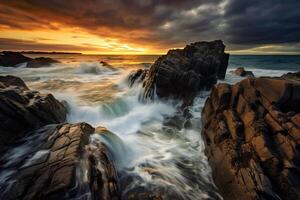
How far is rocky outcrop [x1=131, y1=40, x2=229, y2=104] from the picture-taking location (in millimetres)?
15633

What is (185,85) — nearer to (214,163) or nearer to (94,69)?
(214,163)

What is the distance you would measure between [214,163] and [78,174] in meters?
4.73

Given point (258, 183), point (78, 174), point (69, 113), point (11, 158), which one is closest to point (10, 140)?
point (11, 158)

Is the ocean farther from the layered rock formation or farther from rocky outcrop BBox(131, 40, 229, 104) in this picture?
rocky outcrop BBox(131, 40, 229, 104)

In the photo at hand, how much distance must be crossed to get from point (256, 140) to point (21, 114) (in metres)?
8.07

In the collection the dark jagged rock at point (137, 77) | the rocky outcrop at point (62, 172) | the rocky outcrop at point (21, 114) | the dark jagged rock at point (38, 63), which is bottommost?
the dark jagged rock at point (38, 63)

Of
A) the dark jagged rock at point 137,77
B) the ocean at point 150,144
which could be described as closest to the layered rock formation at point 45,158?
the ocean at point 150,144

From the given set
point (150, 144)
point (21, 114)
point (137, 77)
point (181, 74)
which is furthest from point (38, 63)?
point (150, 144)

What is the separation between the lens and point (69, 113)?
38.7 feet

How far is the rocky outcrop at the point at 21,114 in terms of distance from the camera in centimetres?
654

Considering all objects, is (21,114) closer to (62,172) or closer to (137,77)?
(62,172)

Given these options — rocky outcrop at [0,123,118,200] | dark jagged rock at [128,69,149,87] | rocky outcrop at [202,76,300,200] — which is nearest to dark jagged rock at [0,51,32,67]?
dark jagged rock at [128,69,149,87]

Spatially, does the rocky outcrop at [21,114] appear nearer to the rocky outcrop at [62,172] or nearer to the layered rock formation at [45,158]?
the layered rock formation at [45,158]

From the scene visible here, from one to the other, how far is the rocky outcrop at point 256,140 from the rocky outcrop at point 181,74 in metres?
6.93
